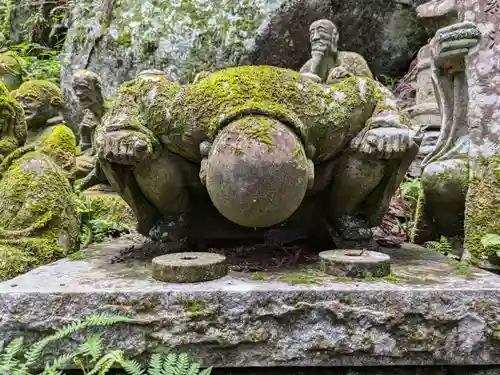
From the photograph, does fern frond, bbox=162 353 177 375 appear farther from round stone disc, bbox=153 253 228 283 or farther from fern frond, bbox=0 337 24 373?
fern frond, bbox=0 337 24 373

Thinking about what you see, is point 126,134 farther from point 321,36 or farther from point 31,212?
point 321,36

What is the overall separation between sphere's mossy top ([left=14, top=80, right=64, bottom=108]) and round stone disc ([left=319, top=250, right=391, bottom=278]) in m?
4.99

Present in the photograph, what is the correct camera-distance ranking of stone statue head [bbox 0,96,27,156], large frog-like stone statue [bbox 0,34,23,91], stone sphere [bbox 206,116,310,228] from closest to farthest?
stone sphere [bbox 206,116,310,228], stone statue head [bbox 0,96,27,156], large frog-like stone statue [bbox 0,34,23,91]

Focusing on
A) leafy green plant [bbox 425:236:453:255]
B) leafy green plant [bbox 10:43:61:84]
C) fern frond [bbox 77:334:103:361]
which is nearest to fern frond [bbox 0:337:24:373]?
fern frond [bbox 77:334:103:361]

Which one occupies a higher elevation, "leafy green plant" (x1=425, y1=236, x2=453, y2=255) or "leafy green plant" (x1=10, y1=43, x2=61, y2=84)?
"leafy green plant" (x1=10, y1=43, x2=61, y2=84)

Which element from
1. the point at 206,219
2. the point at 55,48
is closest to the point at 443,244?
the point at 206,219

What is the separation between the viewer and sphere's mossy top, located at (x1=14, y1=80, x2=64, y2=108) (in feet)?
19.5

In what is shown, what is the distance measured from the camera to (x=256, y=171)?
202 centimetres

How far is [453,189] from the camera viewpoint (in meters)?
2.94

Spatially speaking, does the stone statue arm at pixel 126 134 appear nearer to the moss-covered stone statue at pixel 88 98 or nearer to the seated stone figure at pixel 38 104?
the moss-covered stone statue at pixel 88 98

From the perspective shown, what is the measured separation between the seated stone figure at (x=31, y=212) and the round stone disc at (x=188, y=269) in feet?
3.04

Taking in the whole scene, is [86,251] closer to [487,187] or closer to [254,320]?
[254,320]

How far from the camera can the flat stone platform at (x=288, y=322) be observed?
189cm

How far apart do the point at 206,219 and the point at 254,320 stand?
3.46 feet
